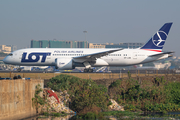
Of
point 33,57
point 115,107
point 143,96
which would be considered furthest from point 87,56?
point 115,107

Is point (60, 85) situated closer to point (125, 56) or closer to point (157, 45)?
point (125, 56)

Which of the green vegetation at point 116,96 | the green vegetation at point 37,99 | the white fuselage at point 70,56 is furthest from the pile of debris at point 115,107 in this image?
the white fuselage at point 70,56

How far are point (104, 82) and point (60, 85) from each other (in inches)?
263

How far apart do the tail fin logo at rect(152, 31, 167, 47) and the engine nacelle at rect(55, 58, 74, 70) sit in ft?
58.2

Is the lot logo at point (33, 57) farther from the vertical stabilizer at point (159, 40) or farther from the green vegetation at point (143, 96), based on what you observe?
the vertical stabilizer at point (159, 40)

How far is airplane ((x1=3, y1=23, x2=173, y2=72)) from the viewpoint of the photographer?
4562 centimetres

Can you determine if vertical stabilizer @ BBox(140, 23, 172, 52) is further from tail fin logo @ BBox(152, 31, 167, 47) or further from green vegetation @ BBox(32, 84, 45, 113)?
green vegetation @ BBox(32, 84, 45, 113)

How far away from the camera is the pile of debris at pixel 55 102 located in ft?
82.9

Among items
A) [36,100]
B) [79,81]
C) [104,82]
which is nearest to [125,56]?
[104,82]

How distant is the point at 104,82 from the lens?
32.6m

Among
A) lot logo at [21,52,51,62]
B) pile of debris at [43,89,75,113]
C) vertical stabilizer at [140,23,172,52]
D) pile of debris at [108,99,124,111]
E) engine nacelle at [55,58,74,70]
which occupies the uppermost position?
vertical stabilizer at [140,23,172,52]

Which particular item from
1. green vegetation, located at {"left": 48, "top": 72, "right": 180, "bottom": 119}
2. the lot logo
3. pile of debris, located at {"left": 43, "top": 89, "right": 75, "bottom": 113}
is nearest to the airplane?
the lot logo

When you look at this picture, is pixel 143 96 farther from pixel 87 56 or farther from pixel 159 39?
pixel 159 39

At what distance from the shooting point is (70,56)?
47031 millimetres
